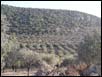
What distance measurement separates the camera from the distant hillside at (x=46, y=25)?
261ft

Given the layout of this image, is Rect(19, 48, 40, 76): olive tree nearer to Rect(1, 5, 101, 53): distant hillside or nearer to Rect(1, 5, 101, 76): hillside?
Rect(1, 5, 101, 76): hillside

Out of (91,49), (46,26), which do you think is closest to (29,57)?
(91,49)

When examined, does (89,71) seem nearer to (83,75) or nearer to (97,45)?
(83,75)

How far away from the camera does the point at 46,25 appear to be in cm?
9625

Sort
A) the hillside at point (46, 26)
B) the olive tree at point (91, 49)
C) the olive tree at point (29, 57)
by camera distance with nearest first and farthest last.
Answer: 1. the olive tree at point (91, 49)
2. the olive tree at point (29, 57)
3. the hillside at point (46, 26)

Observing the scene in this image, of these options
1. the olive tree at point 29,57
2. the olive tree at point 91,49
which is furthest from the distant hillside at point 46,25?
the olive tree at point 91,49

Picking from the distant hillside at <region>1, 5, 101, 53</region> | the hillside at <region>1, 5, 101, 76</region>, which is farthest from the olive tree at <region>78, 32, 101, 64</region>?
the distant hillside at <region>1, 5, 101, 53</region>

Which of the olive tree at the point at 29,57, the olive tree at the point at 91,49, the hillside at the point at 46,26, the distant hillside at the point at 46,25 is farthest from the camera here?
the distant hillside at the point at 46,25

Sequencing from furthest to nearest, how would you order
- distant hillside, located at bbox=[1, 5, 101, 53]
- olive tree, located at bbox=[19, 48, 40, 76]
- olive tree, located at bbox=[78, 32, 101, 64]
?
distant hillside, located at bbox=[1, 5, 101, 53] → olive tree, located at bbox=[19, 48, 40, 76] → olive tree, located at bbox=[78, 32, 101, 64]

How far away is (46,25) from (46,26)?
4.10 ft

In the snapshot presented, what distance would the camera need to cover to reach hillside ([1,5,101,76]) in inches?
3115

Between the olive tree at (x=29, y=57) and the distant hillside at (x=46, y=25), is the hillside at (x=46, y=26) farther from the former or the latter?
the olive tree at (x=29, y=57)

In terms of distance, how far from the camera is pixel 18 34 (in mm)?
86562

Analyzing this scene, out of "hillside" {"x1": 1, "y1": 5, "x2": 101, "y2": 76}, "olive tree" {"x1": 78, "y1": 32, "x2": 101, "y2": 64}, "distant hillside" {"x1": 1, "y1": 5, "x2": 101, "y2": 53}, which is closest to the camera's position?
"olive tree" {"x1": 78, "y1": 32, "x2": 101, "y2": 64}
